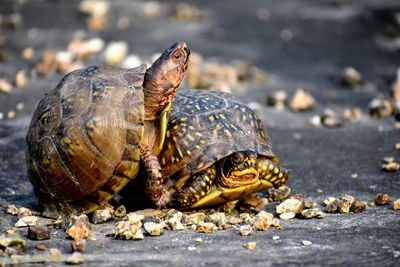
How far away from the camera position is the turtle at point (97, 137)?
12.4 ft

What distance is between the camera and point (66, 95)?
12.8 ft

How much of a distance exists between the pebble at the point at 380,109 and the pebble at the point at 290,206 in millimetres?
2621

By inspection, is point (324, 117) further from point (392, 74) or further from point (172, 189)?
point (172, 189)

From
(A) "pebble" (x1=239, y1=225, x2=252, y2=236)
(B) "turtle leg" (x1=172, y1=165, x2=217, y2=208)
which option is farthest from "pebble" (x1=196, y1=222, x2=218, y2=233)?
(B) "turtle leg" (x1=172, y1=165, x2=217, y2=208)

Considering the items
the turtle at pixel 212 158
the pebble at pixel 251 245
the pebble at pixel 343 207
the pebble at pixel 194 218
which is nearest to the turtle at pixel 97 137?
the turtle at pixel 212 158

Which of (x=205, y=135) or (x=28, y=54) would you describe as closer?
(x=205, y=135)

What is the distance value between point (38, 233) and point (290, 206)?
1.58 metres

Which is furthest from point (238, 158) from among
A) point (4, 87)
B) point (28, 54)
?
point (28, 54)

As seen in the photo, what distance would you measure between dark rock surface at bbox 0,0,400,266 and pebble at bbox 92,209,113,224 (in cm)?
9

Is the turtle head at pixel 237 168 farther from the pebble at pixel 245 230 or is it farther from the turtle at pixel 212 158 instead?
the pebble at pixel 245 230

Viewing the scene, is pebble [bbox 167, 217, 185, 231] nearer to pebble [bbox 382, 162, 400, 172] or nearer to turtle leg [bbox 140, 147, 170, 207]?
turtle leg [bbox 140, 147, 170, 207]

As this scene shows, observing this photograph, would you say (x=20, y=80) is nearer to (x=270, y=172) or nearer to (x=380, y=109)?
(x=270, y=172)

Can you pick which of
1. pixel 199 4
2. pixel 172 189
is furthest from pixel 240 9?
pixel 172 189

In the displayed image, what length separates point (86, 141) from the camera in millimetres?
3766
